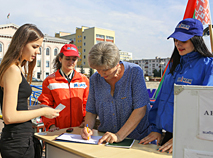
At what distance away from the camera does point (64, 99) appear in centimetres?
247

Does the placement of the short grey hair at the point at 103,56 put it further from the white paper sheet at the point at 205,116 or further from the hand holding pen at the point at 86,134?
the white paper sheet at the point at 205,116

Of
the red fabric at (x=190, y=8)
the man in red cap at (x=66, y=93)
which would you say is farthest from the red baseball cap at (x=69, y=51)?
the red fabric at (x=190, y=8)

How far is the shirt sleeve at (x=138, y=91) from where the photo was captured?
1853 mm

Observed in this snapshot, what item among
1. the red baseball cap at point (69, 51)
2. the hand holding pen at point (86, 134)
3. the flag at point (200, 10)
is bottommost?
the hand holding pen at point (86, 134)

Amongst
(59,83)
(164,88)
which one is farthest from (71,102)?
(164,88)

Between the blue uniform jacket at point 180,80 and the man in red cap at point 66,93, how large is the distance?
104 cm

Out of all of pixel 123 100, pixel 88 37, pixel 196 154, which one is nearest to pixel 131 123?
pixel 123 100

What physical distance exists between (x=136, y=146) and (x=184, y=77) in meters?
0.67

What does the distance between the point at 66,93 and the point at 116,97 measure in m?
0.80

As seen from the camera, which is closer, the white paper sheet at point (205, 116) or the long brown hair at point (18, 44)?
the white paper sheet at point (205, 116)

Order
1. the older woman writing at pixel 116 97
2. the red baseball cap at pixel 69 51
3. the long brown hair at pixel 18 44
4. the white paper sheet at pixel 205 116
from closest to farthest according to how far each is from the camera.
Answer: the white paper sheet at pixel 205 116 < the long brown hair at pixel 18 44 < the older woman writing at pixel 116 97 < the red baseball cap at pixel 69 51

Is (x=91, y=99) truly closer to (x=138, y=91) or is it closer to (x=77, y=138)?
(x=77, y=138)

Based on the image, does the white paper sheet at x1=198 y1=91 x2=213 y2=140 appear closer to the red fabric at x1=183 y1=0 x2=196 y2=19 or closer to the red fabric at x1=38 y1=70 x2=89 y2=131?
the red fabric at x1=38 y1=70 x2=89 y2=131

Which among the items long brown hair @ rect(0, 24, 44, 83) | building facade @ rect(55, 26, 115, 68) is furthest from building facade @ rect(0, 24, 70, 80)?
long brown hair @ rect(0, 24, 44, 83)
